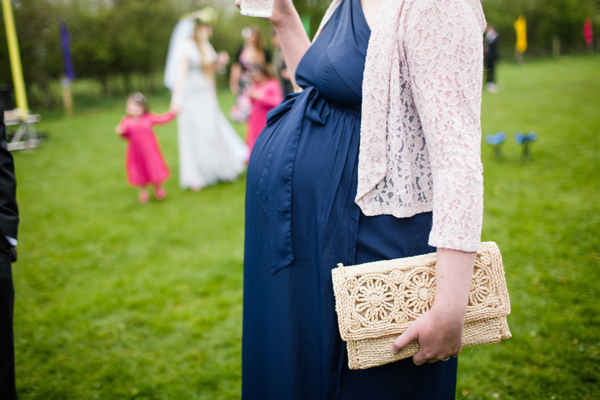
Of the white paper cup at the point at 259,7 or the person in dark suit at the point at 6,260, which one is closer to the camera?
the white paper cup at the point at 259,7

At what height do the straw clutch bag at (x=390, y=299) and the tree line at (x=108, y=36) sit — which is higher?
the tree line at (x=108, y=36)

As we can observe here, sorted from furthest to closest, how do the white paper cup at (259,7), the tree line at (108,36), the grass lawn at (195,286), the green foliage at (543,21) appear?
the green foliage at (543,21), the tree line at (108,36), the grass lawn at (195,286), the white paper cup at (259,7)

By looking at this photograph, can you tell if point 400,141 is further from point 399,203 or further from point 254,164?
point 254,164

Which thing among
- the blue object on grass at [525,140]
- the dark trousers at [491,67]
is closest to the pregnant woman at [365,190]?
the blue object on grass at [525,140]

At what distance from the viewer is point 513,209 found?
205 inches

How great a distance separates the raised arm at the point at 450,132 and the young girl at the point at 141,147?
573 cm

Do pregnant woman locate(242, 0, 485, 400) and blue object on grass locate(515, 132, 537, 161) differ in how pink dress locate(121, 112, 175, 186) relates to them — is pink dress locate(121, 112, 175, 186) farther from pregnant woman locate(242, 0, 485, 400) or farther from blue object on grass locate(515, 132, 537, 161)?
blue object on grass locate(515, 132, 537, 161)

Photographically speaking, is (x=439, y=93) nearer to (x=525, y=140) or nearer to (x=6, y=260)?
(x=6, y=260)

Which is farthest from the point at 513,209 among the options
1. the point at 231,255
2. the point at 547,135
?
the point at 547,135

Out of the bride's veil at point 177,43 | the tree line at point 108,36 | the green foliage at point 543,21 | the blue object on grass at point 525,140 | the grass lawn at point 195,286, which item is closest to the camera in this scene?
the grass lawn at point 195,286

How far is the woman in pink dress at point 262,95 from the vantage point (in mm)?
6965

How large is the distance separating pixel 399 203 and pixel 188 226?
15.6ft

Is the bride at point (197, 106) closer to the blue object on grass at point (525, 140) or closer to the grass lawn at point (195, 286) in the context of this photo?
the grass lawn at point (195, 286)

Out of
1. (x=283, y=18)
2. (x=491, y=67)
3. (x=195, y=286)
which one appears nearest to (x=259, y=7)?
(x=283, y=18)
